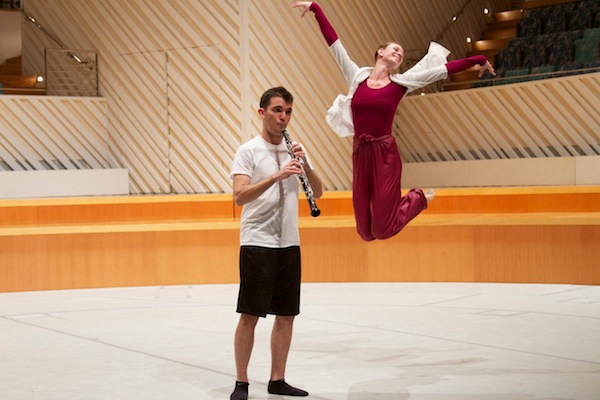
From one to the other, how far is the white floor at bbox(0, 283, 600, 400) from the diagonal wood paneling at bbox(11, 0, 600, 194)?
4376mm

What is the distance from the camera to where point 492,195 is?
8.70 m

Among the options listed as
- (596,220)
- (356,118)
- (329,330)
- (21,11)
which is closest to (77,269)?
(329,330)

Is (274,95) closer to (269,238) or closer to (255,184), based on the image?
(255,184)

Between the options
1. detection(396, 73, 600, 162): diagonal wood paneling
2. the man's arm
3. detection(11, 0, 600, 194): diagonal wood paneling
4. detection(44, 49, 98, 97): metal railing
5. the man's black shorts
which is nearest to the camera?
the man's arm

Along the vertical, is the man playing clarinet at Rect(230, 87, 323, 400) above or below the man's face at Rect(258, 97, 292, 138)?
below

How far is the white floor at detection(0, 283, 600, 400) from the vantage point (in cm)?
388

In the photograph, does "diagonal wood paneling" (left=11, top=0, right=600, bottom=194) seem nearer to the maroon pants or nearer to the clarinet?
the maroon pants

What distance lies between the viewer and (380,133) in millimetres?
4633

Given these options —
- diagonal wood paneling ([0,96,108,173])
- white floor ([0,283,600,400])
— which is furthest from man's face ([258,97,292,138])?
diagonal wood paneling ([0,96,108,173])

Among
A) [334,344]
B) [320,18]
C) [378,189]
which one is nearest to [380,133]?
[378,189]

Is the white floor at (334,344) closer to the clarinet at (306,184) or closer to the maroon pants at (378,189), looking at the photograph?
Answer: the maroon pants at (378,189)

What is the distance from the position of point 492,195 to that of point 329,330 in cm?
387

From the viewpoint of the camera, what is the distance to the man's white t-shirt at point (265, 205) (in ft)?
12.3

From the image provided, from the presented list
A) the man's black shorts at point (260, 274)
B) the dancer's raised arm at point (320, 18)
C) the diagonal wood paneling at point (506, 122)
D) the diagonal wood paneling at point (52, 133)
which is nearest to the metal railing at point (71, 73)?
the diagonal wood paneling at point (52, 133)
